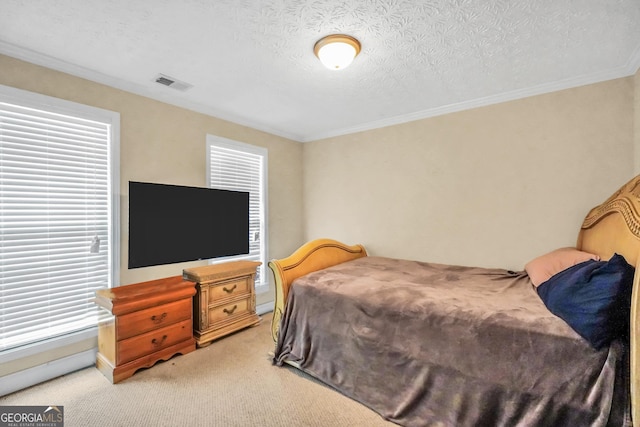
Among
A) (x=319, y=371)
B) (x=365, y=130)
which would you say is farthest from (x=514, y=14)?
(x=319, y=371)

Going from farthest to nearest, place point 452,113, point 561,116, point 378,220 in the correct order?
1. point 378,220
2. point 452,113
3. point 561,116

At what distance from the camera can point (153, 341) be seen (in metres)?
2.30

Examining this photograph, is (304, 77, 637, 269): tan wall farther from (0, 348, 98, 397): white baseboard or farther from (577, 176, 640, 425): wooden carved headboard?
(0, 348, 98, 397): white baseboard

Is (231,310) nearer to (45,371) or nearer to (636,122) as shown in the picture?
(45,371)

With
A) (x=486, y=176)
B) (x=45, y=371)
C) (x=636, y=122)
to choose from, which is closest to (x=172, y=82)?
(x=45, y=371)

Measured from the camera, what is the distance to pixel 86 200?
7.64ft

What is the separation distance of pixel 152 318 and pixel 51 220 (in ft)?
3.53

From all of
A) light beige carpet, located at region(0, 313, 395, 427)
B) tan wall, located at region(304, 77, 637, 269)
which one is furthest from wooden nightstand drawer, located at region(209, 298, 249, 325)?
tan wall, located at region(304, 77, 637, 269)

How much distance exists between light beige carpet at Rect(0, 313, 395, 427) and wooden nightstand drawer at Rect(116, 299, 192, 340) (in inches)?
13.1

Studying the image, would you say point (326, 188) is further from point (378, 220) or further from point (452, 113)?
point (452, 113)

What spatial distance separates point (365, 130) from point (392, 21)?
6.60 feet

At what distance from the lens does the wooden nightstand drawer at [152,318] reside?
2.12 meters

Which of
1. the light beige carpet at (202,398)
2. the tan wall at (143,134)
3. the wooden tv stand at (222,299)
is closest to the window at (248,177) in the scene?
the tan wall at (143,134)

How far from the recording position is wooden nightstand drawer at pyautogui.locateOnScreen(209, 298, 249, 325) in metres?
2.77
